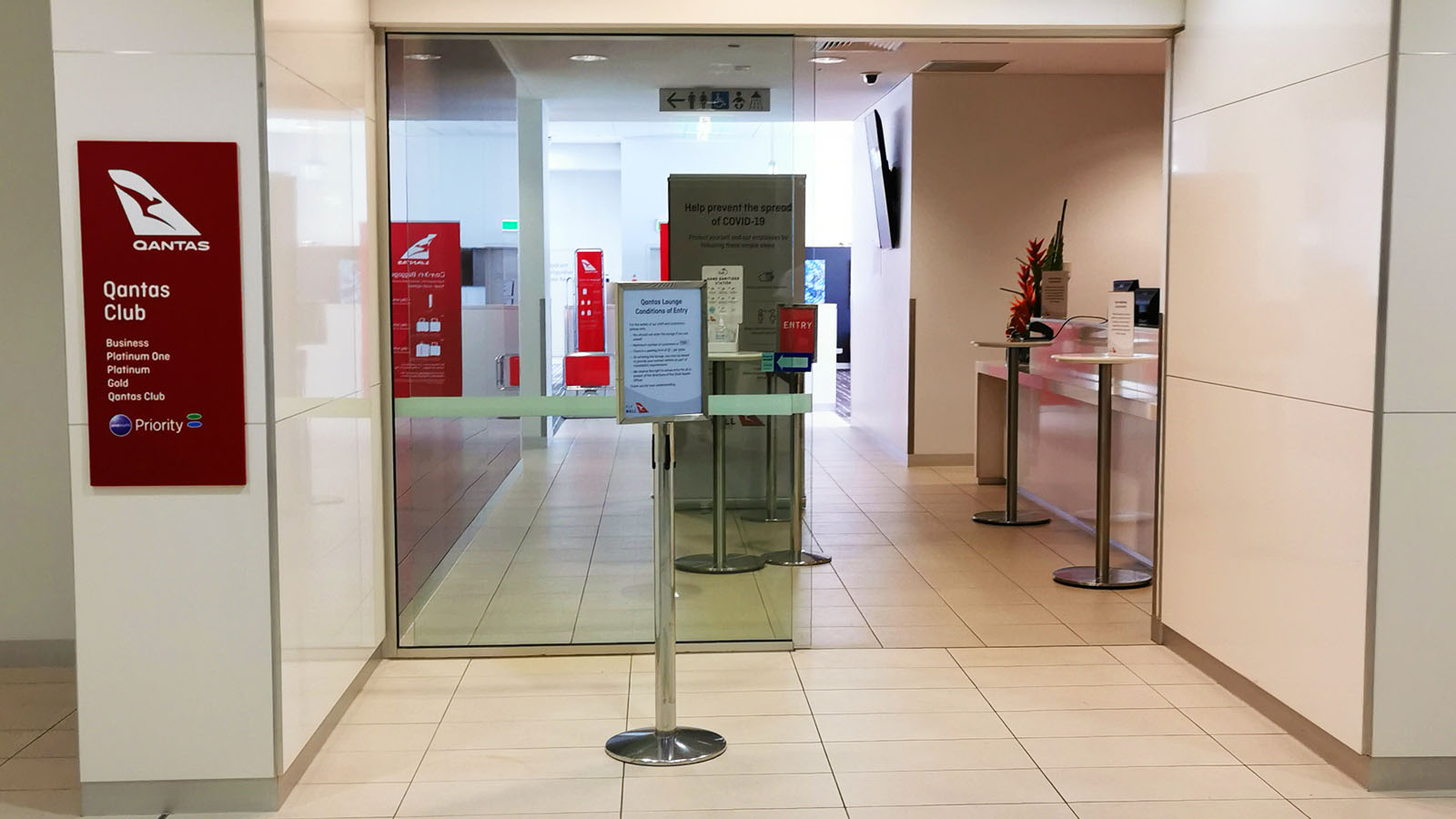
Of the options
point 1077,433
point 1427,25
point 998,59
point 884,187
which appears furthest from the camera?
point 884,187

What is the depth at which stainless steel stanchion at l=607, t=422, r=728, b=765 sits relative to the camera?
4055 millimetres

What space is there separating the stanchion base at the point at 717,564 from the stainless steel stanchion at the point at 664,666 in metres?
1.18

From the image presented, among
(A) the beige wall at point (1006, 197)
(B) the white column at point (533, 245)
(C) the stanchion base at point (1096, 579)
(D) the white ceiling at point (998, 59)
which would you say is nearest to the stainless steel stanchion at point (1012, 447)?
(C) the stanchion base at point (1096, 579)

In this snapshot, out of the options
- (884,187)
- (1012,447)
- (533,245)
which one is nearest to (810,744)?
(533,245)

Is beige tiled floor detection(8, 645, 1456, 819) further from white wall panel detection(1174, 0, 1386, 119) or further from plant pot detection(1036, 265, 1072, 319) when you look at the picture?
plant pot detection(1036, 265, 1072, 319)

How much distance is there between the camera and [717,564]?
210 inches

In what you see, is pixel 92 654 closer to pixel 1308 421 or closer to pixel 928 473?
pixel 1308 421

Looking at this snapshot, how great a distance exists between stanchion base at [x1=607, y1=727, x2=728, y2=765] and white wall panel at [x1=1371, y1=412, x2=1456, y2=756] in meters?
1.94

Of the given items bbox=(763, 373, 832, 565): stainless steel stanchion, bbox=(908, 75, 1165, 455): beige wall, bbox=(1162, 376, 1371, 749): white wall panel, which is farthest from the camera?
bbox=(908, 75, 1165, 455): beige wall

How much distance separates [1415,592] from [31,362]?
4.86 m

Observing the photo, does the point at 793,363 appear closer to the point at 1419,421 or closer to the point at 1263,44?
the point at 1263,44

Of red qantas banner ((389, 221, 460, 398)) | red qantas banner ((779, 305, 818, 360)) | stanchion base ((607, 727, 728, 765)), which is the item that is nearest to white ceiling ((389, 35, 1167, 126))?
red qantas banner ((389, 221, 460, 398))

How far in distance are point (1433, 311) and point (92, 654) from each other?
382 centimetres

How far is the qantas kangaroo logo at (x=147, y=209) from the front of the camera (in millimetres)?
3482
